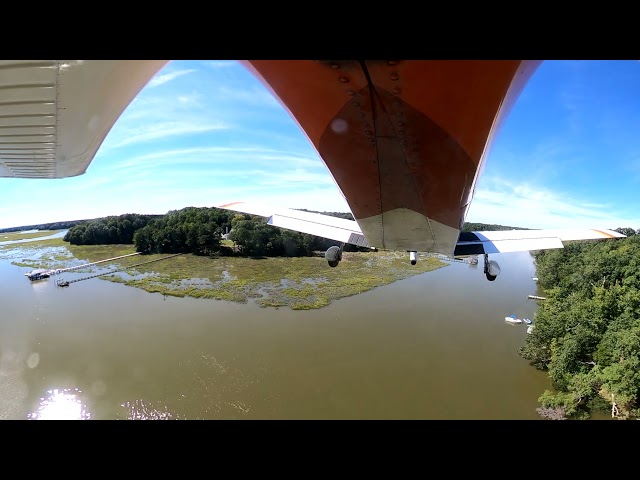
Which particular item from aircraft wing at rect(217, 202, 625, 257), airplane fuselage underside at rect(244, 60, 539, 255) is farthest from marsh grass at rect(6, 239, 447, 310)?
airplane fuselage underside at rect(244, 60, 539, 255)

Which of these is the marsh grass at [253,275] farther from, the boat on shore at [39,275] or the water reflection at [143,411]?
the water reflection at [143,411]

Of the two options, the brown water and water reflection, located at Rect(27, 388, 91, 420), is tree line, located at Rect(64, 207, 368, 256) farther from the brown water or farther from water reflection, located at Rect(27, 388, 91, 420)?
water reflection, located at Rect(27, 388, 91, 420)

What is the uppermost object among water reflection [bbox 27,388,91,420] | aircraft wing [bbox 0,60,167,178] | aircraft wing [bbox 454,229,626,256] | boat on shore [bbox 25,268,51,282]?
aircraft wing [bbox 0,60,167,178]
